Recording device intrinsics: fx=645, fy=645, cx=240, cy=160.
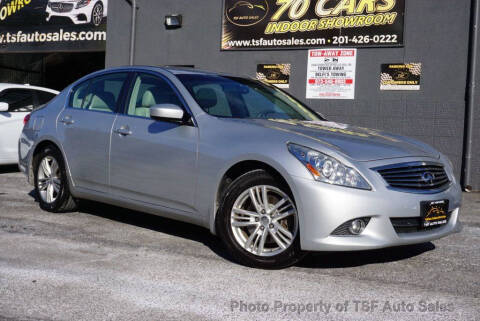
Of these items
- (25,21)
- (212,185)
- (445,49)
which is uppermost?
(25,21)

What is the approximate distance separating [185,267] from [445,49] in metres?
8.02

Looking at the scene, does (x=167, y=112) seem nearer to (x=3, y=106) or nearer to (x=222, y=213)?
(x=222, y=213)

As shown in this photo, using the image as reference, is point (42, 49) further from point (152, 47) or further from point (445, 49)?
point (445, 49)

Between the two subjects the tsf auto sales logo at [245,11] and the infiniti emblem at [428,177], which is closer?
the infiniti emblem at [428,177]

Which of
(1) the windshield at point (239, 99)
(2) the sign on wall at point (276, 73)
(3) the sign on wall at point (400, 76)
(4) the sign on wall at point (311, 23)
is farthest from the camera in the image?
(2) the sign on wall at point (276, 73)

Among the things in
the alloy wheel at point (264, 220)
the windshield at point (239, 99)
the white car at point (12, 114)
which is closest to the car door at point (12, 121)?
the white car at point (12, 114)

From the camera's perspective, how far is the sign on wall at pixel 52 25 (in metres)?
15.2

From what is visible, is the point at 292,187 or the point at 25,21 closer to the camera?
the point at 292,187

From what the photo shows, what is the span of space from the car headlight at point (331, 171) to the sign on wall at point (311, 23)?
25.4ft

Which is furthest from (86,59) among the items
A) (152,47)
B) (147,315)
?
(147,315)

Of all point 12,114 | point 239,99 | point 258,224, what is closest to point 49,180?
point 239,99

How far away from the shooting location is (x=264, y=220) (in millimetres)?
4551

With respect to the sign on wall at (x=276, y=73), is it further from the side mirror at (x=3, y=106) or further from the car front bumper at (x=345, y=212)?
the car front bumper at (x=345, y=212)

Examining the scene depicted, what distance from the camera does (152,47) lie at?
14.1 metres
